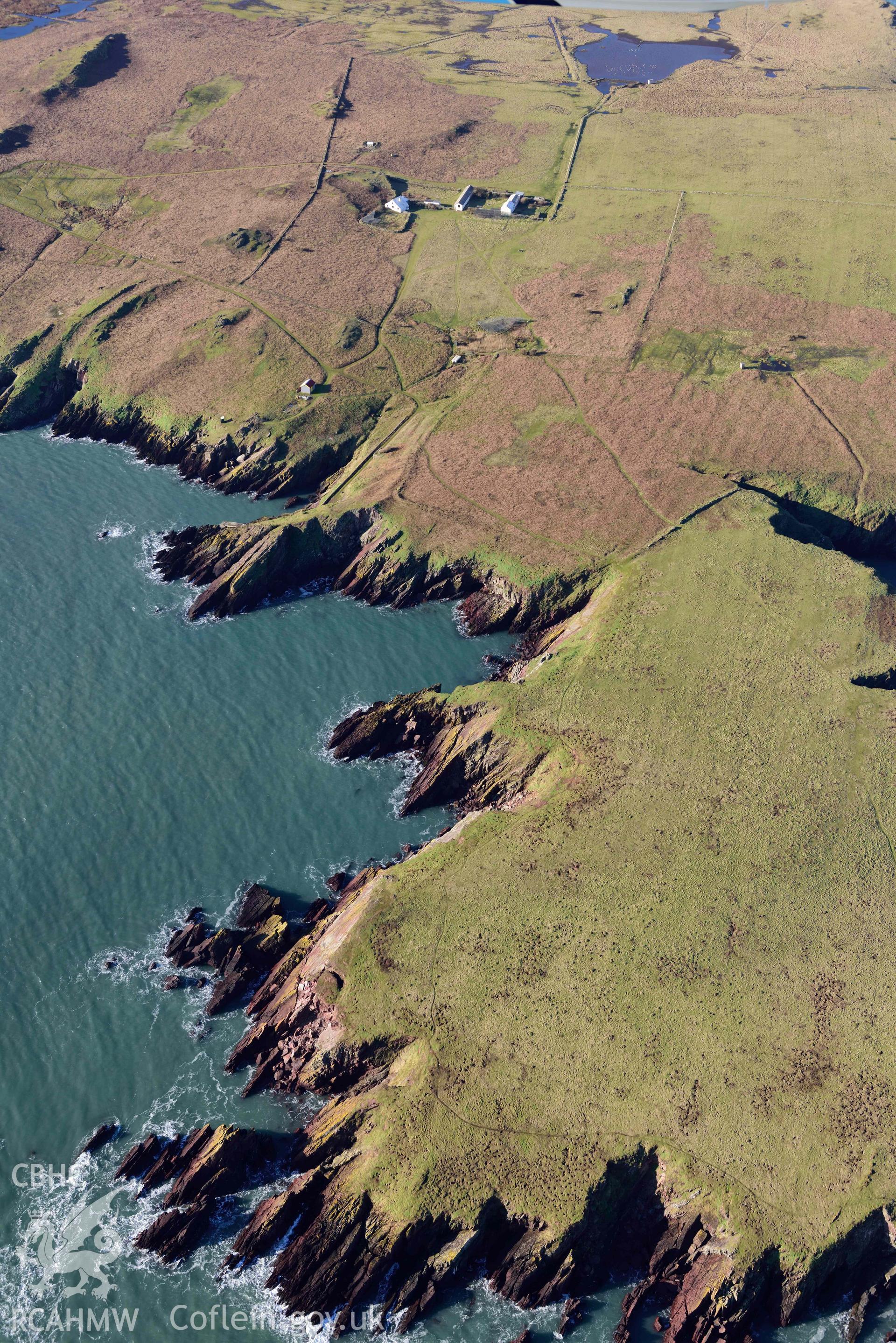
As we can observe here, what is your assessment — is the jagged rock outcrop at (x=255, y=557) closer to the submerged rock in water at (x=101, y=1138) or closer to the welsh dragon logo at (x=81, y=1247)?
the submerged rock in water at (x=101, y=1138)

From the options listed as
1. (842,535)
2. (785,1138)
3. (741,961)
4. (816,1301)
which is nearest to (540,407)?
(842,535)

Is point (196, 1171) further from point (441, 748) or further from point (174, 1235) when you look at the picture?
point (441, 748)

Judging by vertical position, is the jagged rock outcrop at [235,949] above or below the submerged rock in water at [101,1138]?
above

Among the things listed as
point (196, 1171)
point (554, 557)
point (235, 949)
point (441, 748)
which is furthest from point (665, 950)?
point (554, 557)

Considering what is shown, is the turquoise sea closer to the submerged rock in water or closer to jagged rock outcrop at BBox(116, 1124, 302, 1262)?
the submerged rock in water

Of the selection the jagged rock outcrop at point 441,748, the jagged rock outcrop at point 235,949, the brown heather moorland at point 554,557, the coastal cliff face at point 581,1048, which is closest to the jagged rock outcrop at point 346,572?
the brown heather moorland at point 554,557

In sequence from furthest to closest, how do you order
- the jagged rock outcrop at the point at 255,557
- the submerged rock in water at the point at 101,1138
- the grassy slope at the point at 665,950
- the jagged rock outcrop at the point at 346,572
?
the jagged rock outcrop at the point at 255,557 → the jagged rock outcrop at the point at 346,572 → the submerged rock in water at the point at 101,1138 → the grassy slope at the point at 665,950
